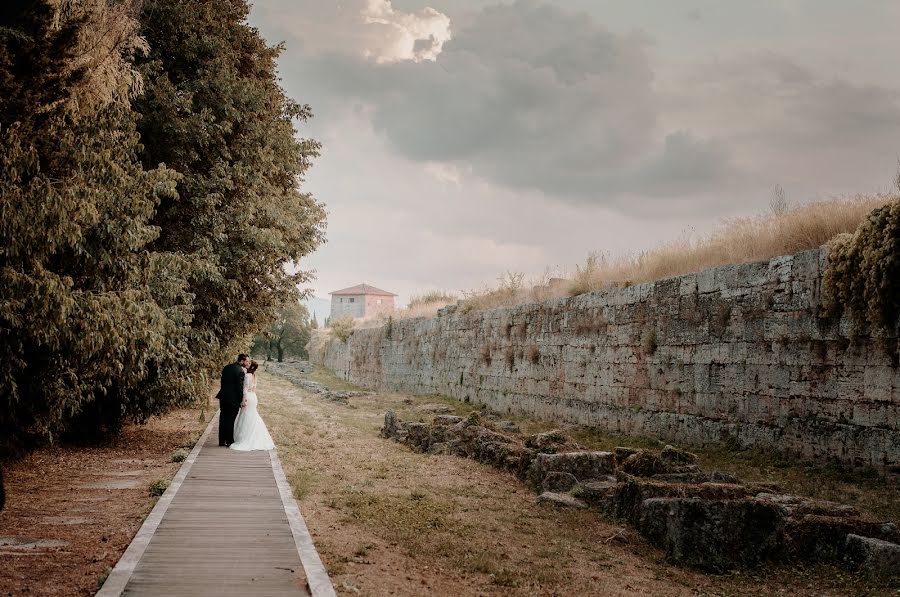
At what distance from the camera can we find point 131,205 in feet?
28.1

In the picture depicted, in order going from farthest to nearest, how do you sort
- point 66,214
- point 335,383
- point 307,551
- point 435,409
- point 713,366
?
point 335,383, point 435,409, point 713,366, point 66,214, point 307,551

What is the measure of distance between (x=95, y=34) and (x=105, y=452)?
7.63 m

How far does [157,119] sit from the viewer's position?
1172 centimetres

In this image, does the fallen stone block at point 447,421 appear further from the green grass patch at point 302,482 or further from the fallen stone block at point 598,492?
the fallen stone block at point 598,492

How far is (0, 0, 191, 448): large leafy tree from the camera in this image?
22.1 feet

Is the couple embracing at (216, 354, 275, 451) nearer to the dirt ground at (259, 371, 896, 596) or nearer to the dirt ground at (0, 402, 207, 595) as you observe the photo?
the dirt ground at (259, 371, 896, 596)

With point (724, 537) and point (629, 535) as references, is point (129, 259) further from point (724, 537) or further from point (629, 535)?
point (724, 537)

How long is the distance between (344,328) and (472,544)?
39.9 metres

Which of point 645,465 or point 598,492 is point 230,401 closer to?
point 598,492

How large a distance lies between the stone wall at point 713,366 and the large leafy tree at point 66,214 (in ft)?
28.0

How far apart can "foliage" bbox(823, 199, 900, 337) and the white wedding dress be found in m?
9.22

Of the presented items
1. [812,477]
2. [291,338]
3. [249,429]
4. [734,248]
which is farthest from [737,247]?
[291,338]

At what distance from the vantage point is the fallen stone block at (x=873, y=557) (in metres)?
5.93

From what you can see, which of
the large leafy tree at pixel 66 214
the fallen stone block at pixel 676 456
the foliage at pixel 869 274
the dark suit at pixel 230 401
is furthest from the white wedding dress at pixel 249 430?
the foliage at pixel 869 274
